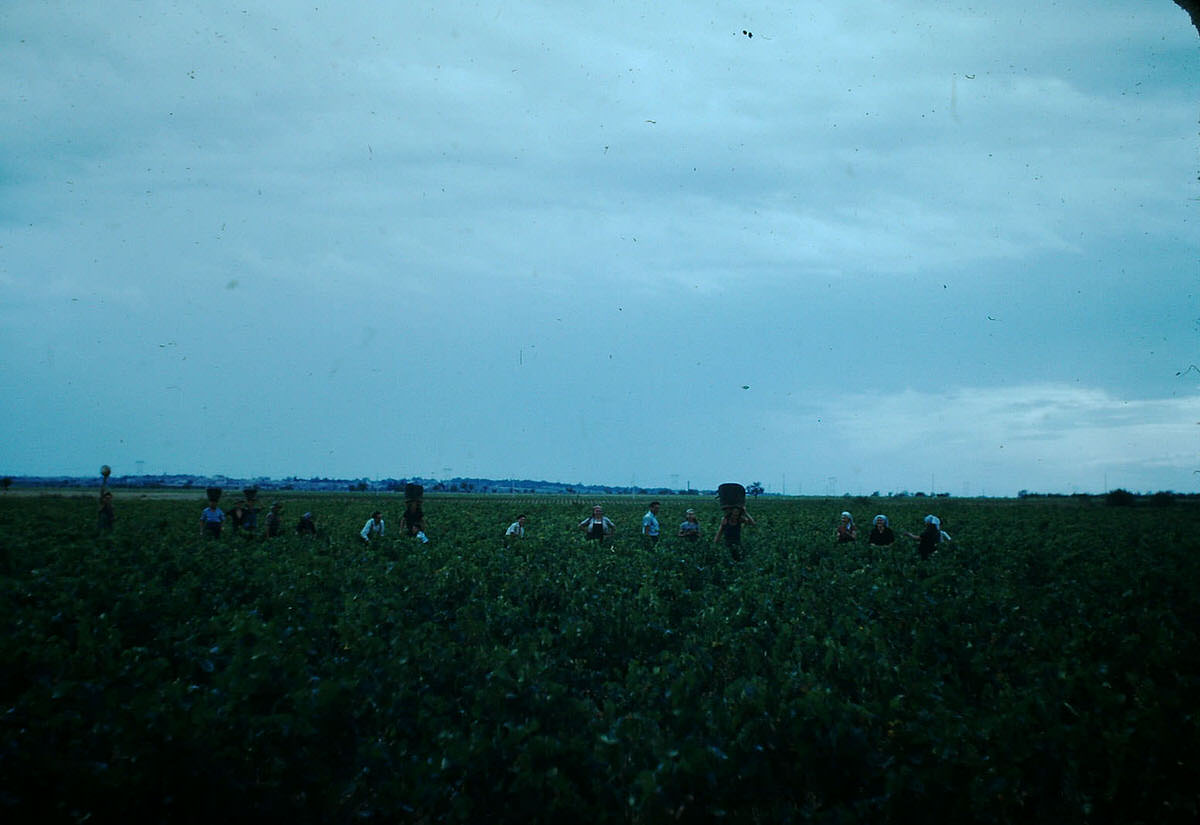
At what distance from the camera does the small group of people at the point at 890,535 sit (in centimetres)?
1695

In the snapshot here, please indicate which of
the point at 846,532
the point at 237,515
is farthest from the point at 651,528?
the point at 237,515

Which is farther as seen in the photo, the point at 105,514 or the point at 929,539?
the point at 105,514

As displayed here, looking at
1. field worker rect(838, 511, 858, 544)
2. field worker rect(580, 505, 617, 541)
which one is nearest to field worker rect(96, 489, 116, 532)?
field worker rect(580, 505, 617, 541)

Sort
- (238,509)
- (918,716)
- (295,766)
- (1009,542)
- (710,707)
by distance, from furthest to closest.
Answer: (1009,542) < (238,509) < (710,707) < (918,716) < (295,766)

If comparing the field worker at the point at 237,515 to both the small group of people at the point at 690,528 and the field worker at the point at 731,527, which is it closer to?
the small group of people at the point at 690,528

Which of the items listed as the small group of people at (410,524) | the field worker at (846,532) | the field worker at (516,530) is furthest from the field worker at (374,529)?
the field worker at (846,532)

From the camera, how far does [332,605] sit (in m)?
10.1

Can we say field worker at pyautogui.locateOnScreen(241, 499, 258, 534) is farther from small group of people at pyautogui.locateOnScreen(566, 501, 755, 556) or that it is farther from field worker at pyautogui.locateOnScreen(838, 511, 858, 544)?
field worker at pyautogui.locateOnScreen(838, 511, 858, 544)

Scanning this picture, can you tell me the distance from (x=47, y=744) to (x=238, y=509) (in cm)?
1807

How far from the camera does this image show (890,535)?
18.9 metres

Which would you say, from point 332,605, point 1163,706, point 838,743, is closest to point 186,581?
point 332,605

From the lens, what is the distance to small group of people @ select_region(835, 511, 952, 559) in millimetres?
16953

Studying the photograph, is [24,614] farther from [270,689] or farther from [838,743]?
[838,743]

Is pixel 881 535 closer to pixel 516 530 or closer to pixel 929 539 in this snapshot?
pixel 929 539
